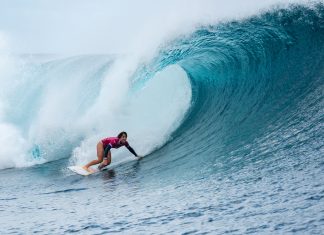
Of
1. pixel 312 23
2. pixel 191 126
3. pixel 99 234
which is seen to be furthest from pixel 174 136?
pixel 99 234

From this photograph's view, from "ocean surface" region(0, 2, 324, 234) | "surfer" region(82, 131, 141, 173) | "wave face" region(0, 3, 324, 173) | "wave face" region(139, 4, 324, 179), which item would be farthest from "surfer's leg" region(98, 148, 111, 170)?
"wave face" region(139, 4, 324, 179)

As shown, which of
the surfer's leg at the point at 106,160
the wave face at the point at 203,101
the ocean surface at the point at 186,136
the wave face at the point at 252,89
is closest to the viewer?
the ocean surface at the point at 186,136

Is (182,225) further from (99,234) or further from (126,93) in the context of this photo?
(126,93)

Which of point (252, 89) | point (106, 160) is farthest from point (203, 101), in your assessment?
point (106, 160)

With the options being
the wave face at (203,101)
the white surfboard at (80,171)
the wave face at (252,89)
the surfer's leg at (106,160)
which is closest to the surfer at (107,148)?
the surfer's leg at (106,160)

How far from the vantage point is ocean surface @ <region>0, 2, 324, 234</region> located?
3.79 meters

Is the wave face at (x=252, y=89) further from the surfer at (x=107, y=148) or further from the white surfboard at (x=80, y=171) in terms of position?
the white surfboard at (x=80, y=171)

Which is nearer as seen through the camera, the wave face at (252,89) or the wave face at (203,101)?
the wave face at (252,89)

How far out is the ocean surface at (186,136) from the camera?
3785mm

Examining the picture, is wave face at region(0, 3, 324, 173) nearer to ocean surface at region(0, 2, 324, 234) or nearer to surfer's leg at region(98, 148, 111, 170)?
ocean surface at region(0, 2, 324, 234)

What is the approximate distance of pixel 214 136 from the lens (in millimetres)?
7383

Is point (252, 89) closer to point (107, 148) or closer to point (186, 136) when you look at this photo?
point (186, 136)

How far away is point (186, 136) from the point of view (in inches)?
331

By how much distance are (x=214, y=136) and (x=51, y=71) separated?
10.2 meters
